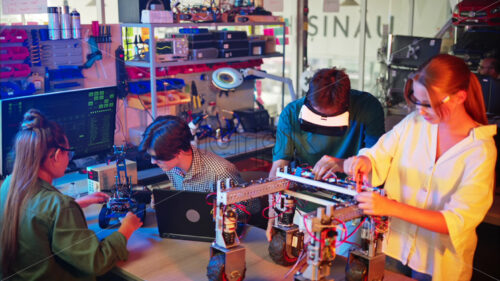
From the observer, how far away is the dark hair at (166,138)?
7.04 feet

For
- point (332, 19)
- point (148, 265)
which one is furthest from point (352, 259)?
point (332, 19)

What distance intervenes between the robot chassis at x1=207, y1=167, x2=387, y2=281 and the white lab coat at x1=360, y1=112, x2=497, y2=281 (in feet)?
0.28

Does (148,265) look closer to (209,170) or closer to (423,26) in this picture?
(209,170)

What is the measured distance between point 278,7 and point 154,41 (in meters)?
1.77

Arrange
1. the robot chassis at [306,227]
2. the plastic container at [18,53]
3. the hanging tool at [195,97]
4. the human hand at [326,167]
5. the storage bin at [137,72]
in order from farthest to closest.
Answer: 1. the hanging tool at [195,97]
2. the storage bin at [137,72]
3. the plastic container at [18,53]
4. the human hand at [326,167]
5. the robot chassis at [306,227]

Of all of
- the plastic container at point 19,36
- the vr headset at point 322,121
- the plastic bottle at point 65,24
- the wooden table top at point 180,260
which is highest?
the plastic bottle at point 65,24

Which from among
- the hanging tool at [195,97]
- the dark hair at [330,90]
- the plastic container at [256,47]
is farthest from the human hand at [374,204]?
the plastic container at [256,47]

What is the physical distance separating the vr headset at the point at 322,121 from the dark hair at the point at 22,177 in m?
0.93

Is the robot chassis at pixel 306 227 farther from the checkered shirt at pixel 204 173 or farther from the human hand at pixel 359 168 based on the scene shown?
the checkered shirt at pixel 204 173

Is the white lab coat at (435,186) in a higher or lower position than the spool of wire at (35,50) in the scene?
lower

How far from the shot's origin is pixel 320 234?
133cm

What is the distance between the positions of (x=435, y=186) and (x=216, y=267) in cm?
71

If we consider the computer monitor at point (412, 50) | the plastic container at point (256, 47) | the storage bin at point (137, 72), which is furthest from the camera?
the plastic container at point (256, 47)

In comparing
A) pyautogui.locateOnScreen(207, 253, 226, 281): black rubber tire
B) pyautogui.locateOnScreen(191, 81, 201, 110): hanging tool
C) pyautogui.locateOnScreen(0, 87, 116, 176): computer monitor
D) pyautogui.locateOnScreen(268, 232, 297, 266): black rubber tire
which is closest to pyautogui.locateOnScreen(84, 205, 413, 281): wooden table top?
pyautogui.locateOnScreen(268, 232, 297, 266): black rubber tire
